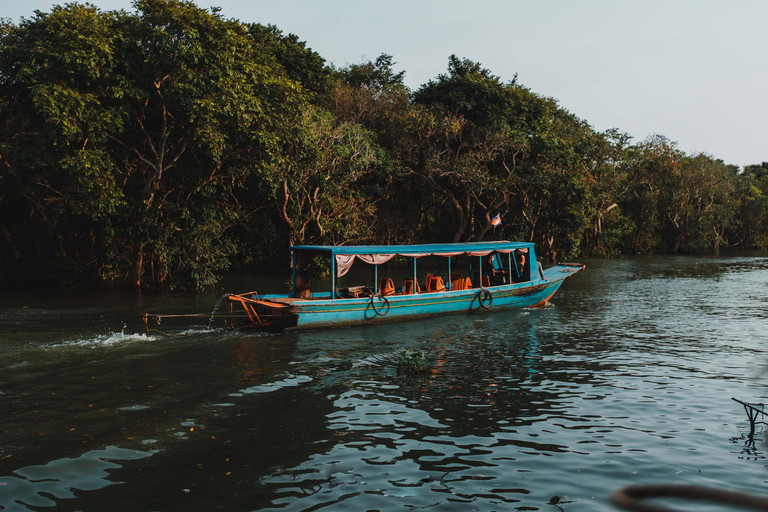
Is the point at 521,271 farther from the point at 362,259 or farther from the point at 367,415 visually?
the point at 367,415

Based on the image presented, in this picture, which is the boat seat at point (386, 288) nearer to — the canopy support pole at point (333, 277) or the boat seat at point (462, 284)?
the canopy support pole at point (333, 277)

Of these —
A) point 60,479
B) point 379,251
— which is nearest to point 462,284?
point 379,251

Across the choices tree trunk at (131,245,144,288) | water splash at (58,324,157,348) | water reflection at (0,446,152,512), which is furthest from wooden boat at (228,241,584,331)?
tree trunk at (131,245,144,288)

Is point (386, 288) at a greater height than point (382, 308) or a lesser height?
greater

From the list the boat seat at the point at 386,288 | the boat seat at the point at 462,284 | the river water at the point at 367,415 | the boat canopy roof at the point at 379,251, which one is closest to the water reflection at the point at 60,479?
the river water at the point at 367,415

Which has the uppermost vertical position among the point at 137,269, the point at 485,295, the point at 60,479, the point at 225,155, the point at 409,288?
the point at 225,155

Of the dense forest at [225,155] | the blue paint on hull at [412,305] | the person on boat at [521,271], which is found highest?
the dense forest at [225,155]

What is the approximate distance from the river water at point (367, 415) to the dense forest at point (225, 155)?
6.74 m

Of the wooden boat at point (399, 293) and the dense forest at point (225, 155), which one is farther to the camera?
the dense forest at point (225, 155)

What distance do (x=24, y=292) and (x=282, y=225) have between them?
13881 mm

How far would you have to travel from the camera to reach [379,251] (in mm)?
18562

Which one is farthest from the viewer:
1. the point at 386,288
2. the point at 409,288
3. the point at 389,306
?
the point at 409,288

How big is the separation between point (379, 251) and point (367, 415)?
30.8 ft

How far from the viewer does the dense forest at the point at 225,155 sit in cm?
2059
